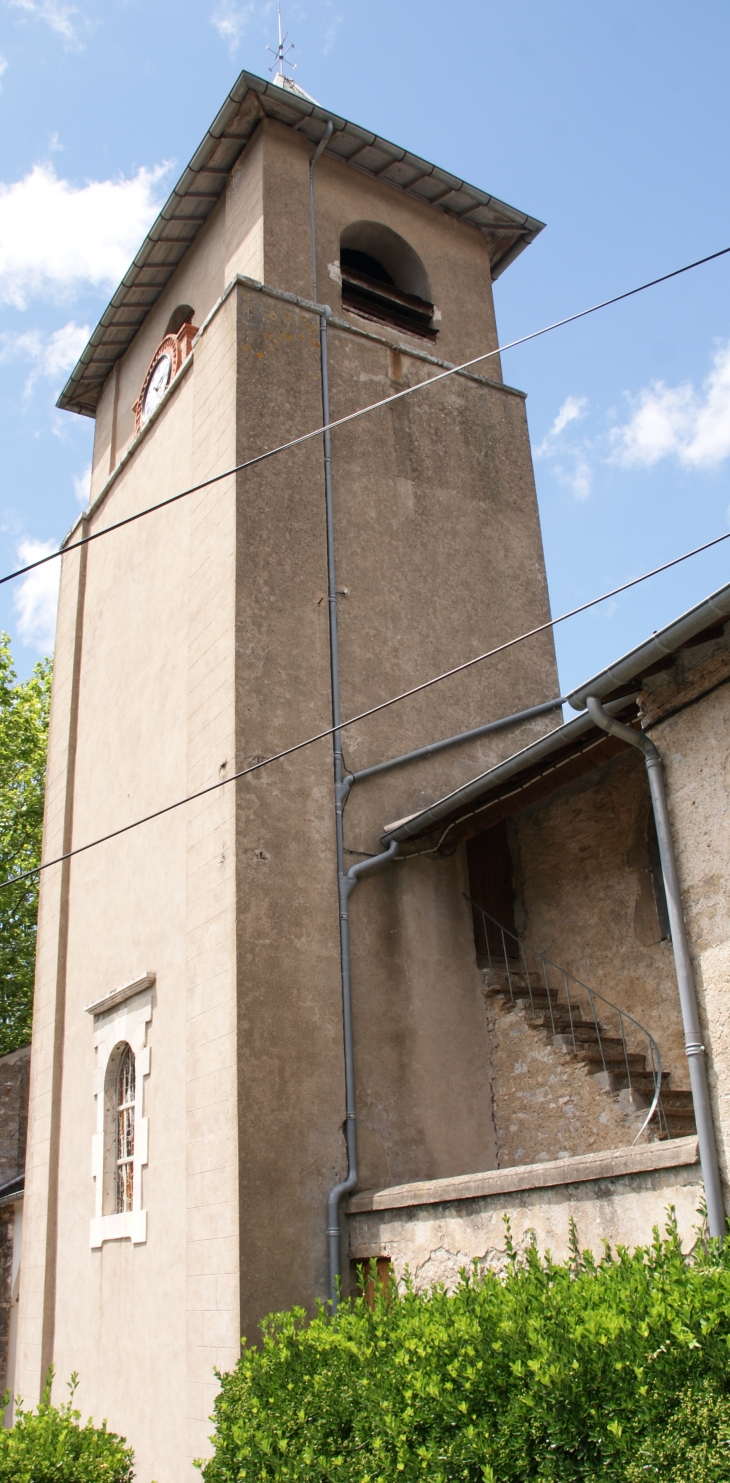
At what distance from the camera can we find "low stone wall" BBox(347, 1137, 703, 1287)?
18.6 feet

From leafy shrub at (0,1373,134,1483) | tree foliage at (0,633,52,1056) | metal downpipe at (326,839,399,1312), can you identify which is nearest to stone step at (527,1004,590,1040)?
metal downpipe at (326,839,399,1312)

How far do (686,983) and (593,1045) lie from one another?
3008mm

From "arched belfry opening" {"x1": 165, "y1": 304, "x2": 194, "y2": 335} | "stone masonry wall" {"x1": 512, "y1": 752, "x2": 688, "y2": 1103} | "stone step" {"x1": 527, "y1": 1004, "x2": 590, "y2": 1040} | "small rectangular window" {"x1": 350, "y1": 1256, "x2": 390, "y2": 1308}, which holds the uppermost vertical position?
"arched belfry opening" {"x1": 165, "y1": 304, "x2": 194, "y2": 335}

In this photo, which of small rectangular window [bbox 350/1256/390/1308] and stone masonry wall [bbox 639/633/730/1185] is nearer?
stone masonry wall [bbox 639/633/730/1185]

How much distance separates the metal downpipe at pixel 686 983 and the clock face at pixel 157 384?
766cm

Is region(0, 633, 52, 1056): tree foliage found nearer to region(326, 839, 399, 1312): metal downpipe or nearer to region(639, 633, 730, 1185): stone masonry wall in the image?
region(326, 839, 399, 1312): metal downpipe

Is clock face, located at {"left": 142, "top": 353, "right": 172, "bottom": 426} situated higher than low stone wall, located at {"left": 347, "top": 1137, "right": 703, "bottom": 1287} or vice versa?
clock face, located at {"left": 142, "top": 353, "right": 172, "bottom": 426}

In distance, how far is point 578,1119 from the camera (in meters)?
8.26

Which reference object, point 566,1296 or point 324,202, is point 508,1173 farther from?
point 324,202

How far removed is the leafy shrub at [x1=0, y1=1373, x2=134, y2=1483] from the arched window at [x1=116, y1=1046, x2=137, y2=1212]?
265 cm

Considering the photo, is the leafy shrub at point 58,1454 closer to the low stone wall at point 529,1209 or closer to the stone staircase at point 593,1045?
the low stone wall at point 529,1209

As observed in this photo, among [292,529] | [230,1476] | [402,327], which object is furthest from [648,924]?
[402,327]

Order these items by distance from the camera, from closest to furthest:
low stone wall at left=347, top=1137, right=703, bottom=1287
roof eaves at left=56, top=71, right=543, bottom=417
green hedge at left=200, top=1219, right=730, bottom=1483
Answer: green hedge at left=200, top=1219, right=730, bottom=1483, low stone wall at left=347, top=1137, right=703, bottom=1287, roof eaves at left=56, top=71, right=543, bottom=417

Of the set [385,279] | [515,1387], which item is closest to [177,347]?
[385,279]
